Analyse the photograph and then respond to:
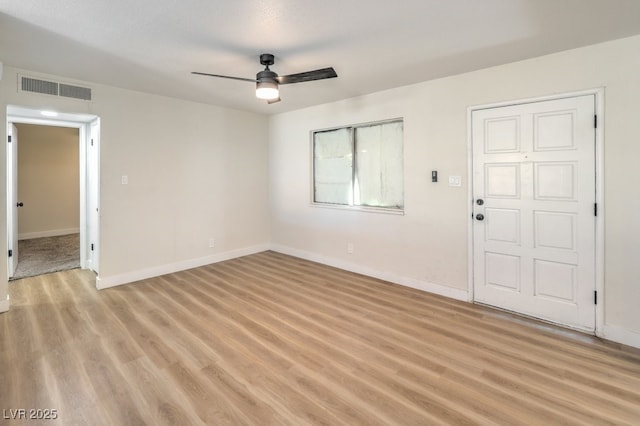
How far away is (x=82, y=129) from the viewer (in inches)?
177

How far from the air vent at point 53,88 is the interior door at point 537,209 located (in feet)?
15.0

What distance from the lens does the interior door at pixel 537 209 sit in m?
2.80

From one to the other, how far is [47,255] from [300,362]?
5.56 m

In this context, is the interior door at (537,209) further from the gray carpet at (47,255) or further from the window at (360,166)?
the gray carpet at (47,255)

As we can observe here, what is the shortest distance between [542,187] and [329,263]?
2.98m

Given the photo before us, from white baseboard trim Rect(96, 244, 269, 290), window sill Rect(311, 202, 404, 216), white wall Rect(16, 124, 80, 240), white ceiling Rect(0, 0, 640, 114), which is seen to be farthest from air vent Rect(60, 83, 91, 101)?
white wall Rect(16, 124, 80, 240)

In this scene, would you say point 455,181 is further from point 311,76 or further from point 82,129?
point 82,129

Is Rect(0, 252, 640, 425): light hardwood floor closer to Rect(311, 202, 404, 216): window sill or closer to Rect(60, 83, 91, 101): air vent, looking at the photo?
Rect(311, 202, 404, 216): window sill

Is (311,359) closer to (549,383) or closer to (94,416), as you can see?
(94,416)

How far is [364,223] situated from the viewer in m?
4.46

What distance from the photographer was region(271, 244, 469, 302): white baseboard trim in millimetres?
3602

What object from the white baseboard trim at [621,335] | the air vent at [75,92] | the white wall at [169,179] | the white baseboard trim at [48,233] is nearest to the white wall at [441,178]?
the white baseboard trim at [621,335]

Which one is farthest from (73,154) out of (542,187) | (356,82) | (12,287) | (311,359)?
(542,187)

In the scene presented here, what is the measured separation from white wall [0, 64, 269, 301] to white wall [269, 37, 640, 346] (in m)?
0.57
